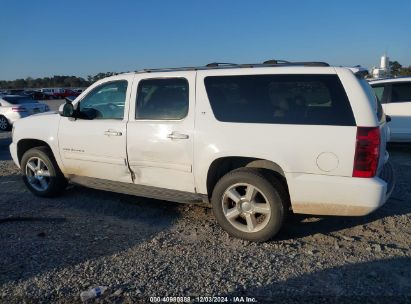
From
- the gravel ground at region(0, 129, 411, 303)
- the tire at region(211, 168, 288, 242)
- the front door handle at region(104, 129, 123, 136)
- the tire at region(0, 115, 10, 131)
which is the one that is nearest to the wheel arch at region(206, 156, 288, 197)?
the tire at region(211, 168, 288, 242)

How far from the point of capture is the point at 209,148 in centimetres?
428

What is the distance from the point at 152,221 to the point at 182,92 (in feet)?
5.38

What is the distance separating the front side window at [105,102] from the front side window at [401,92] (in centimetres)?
674

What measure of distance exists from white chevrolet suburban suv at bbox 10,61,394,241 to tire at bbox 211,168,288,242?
0.4 inches

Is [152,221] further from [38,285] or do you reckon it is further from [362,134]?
[362,134]

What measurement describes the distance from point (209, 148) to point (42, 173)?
116 inches

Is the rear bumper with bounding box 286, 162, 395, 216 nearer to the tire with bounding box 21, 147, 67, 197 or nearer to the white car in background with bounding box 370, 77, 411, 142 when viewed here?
the tire with bounding box 21, 147, 67, 197

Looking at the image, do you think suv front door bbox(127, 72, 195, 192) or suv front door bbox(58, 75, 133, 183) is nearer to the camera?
suv front door bbox(127, 72, 195, 192)

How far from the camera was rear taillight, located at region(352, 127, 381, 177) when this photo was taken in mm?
3668

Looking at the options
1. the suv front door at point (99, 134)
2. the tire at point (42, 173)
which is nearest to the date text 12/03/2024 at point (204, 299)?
the suv front door at point (99, 134)

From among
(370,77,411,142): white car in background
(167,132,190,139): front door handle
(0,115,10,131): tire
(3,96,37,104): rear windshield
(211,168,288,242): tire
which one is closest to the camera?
(211,168,288,242): tire

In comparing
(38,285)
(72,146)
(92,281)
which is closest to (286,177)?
(92,281)

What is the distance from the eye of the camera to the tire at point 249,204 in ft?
13.3

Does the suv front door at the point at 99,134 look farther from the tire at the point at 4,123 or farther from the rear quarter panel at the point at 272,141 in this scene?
the tire at the point at 4,123
